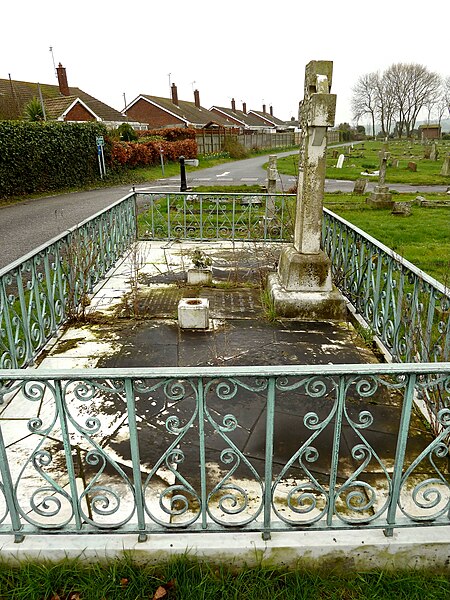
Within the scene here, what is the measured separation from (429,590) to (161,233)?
26.9 ft

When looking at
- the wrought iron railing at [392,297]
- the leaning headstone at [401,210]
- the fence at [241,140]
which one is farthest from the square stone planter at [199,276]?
the fence at [241,140]

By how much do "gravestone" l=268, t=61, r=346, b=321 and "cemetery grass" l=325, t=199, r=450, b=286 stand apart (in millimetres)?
1817

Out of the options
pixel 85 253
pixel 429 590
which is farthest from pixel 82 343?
pixel 429 590

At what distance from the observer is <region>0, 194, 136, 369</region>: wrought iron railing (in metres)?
3.81

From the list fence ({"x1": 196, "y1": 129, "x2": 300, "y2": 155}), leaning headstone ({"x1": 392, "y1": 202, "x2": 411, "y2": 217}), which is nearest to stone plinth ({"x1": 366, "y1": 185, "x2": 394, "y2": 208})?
leaning headstone ({"x1": 392, "y1": 202, "x2": 411, "y2": 217})

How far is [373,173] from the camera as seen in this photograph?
26125 millimetres

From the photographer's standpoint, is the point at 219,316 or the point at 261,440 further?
the point at 219,316

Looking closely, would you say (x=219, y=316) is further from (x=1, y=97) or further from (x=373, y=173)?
(x=1, y=97)

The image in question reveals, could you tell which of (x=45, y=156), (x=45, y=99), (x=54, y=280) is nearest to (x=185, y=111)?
(x=45, y=99)

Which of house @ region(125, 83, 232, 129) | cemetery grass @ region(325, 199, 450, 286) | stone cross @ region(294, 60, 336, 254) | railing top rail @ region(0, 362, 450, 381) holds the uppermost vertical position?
house @ region(125, 83, 232, 129)

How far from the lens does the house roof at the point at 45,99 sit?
25227mm

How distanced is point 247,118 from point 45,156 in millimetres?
65127

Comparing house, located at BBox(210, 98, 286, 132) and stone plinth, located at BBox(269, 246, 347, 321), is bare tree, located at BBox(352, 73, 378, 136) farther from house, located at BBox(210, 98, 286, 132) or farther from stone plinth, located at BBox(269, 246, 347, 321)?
stone plinth, located at BBox(269, 246, 347, 321)

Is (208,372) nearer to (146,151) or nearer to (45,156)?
(45,156)
